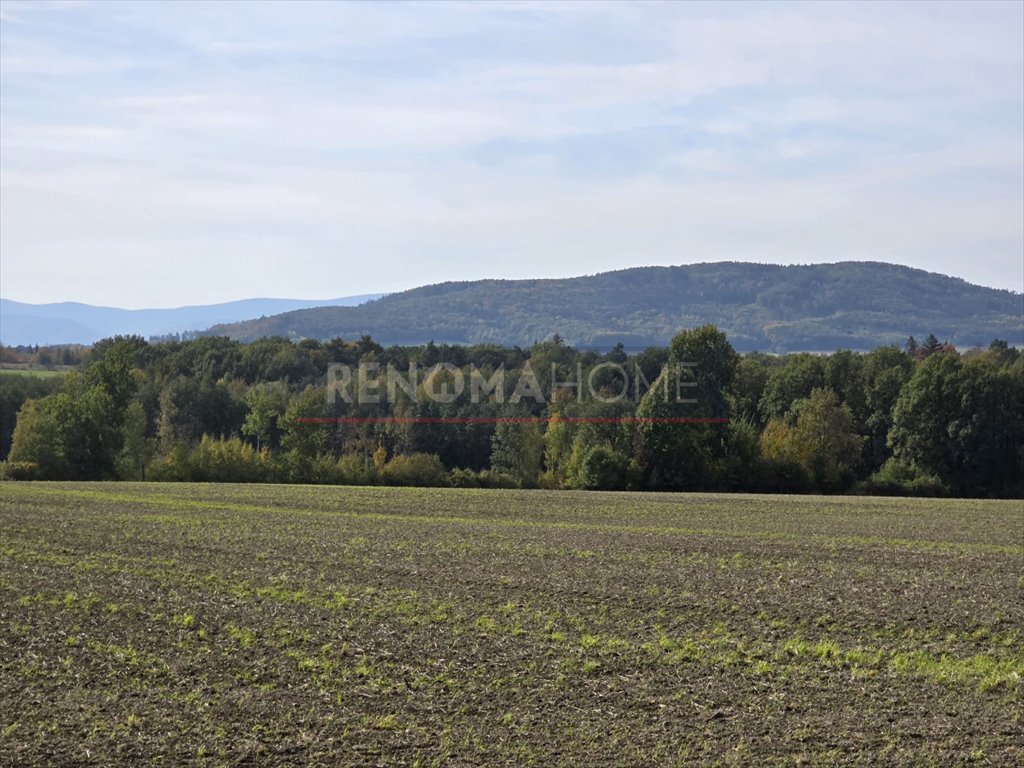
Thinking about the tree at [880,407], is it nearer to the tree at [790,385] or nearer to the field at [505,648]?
the tree at [790,385]

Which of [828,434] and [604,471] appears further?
[828,434]

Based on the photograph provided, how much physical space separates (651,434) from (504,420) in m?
27.8

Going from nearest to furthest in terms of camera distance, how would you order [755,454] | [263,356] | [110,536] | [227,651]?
[227,651] < [110,536] < [755,454] < [263,356]

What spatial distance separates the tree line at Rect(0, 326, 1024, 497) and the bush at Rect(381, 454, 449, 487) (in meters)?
0.14

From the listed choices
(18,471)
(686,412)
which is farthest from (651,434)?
(18,471)

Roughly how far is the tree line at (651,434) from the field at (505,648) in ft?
106

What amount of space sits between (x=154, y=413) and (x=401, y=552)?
90984 mm

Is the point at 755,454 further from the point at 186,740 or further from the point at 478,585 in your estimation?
the point at 186,740

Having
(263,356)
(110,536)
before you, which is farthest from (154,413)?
(110,536)

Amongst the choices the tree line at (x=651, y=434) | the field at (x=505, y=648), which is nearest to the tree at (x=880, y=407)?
the tree line at (x=651, y=434)

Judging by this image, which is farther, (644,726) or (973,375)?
(973,375)

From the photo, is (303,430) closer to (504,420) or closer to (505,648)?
(504,420)

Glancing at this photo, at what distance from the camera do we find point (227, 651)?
723 inches

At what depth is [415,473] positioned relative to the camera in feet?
233
